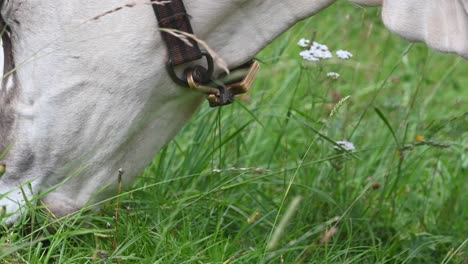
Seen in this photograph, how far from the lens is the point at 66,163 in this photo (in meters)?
2.51

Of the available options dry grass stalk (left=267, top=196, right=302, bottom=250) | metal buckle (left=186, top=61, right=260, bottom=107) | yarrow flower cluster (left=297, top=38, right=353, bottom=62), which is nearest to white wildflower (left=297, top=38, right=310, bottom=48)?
yarrow flower cluster (left=297, top=38, right=353, bottom=62)

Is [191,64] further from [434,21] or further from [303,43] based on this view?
[303,43]

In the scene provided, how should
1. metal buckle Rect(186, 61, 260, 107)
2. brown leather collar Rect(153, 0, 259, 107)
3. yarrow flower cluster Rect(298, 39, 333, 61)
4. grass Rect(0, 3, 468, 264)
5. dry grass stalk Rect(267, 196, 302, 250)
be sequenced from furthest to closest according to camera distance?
1. yarrow flower cluster Rect(298, 39, 333, 61)
2. grass Rect(0, 3, 468, 264)
3. metal buckle Rect(186, 61, 260, 107)
4. brown leather collar Rect(153, 0, 259, 107)
5. dry grass stalk Rect(267, 196, 302, 250)

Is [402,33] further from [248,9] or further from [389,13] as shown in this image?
[248,9]

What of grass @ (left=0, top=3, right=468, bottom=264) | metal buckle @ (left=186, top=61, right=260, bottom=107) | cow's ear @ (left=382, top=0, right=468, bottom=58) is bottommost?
grass @ (left=0, top=3, right=468, bottom=264)

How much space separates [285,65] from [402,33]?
2.21 meters

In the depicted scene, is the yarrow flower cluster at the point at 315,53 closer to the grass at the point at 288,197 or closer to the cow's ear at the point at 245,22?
the grass at the point at 288,197

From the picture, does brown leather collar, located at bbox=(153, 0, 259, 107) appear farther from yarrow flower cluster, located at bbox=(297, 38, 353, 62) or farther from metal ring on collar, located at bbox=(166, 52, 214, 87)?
yarrow flower cluster, located at bbox=(297, 38, 353, 62)

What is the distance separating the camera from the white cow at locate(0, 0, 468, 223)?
237 centimetres

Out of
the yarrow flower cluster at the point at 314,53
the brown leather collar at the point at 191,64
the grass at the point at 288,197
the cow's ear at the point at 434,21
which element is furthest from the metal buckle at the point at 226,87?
the yarrow flower cluster at the point at 314,53

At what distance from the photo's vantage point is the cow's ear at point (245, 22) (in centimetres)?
242

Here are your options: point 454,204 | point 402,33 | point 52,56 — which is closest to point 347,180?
point 454,204

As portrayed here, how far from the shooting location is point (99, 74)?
2.41m

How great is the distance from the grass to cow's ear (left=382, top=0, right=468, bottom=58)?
1.06ft
